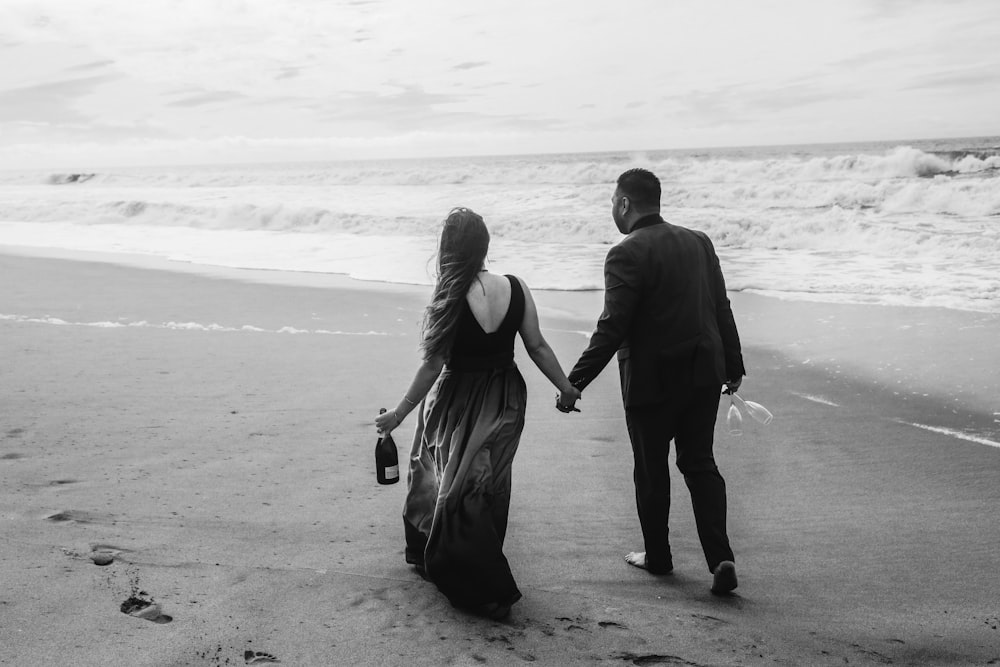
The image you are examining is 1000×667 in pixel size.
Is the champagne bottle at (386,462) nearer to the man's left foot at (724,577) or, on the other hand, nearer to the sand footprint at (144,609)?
the sand footprint at (144,609)

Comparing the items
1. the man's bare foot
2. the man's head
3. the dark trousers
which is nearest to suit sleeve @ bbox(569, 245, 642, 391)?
the man's head

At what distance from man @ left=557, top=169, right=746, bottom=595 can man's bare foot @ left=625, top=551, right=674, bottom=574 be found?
0.03 feet

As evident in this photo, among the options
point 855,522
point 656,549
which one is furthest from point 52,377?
point 855,522

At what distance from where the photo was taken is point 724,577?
3736mm

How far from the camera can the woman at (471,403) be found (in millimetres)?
3500

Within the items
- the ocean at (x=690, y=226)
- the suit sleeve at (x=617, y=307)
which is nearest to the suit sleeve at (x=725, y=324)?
the suit sleeve at (x=617, y=307)

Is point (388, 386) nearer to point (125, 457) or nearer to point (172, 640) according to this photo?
point (125, 457)

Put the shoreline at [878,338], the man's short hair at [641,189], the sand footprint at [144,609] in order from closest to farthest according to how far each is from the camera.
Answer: the sand footprint at [144,609], the man's short hair at [641,189], the shoreline at [878,338]

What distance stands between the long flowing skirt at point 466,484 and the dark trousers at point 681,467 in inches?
23.5

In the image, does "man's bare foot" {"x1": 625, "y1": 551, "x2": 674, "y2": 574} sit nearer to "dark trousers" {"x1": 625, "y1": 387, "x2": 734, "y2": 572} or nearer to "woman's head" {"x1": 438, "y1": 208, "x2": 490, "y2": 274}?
"dark trousers" {"x1": 625, "y1": 387, "x2": 734, "y2": 572}

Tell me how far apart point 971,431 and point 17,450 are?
6040mm

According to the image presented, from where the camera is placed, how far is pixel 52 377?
7.10 m

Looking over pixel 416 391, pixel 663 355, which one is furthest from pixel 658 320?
pixel 416 391

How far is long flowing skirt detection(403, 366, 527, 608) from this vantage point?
11.4 ft
